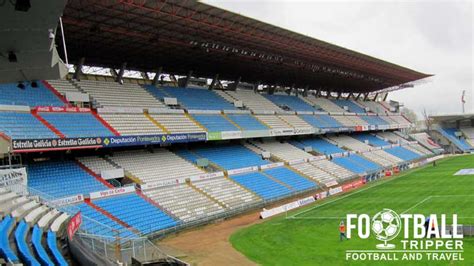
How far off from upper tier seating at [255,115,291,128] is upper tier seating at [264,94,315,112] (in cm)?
632

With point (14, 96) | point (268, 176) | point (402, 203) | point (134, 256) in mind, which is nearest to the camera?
point (134, 256)

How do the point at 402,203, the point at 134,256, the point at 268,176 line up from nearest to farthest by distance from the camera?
the point at 134,256 < the point at 402,203 < the point at 268,176

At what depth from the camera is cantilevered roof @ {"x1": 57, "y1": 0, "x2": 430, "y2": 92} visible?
29.3 metres

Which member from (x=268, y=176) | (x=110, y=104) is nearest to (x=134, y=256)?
(x=110, y=104)

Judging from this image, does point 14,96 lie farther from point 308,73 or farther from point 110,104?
point 308,73

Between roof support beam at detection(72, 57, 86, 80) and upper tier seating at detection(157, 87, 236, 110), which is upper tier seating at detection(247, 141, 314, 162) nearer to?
upper tier seating at detection(157, 87, 236, 110)

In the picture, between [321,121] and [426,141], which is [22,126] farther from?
[426,141]

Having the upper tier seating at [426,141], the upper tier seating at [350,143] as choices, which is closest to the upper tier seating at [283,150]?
the upper tier seating at [350,143]

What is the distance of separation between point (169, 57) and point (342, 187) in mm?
22071

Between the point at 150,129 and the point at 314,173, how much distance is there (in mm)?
20285

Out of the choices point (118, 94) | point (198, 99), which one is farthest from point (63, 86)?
point (198, 99)

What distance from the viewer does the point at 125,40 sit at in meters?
34.6

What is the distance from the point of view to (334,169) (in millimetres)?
49750

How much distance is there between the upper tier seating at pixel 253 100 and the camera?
52.6 meters
